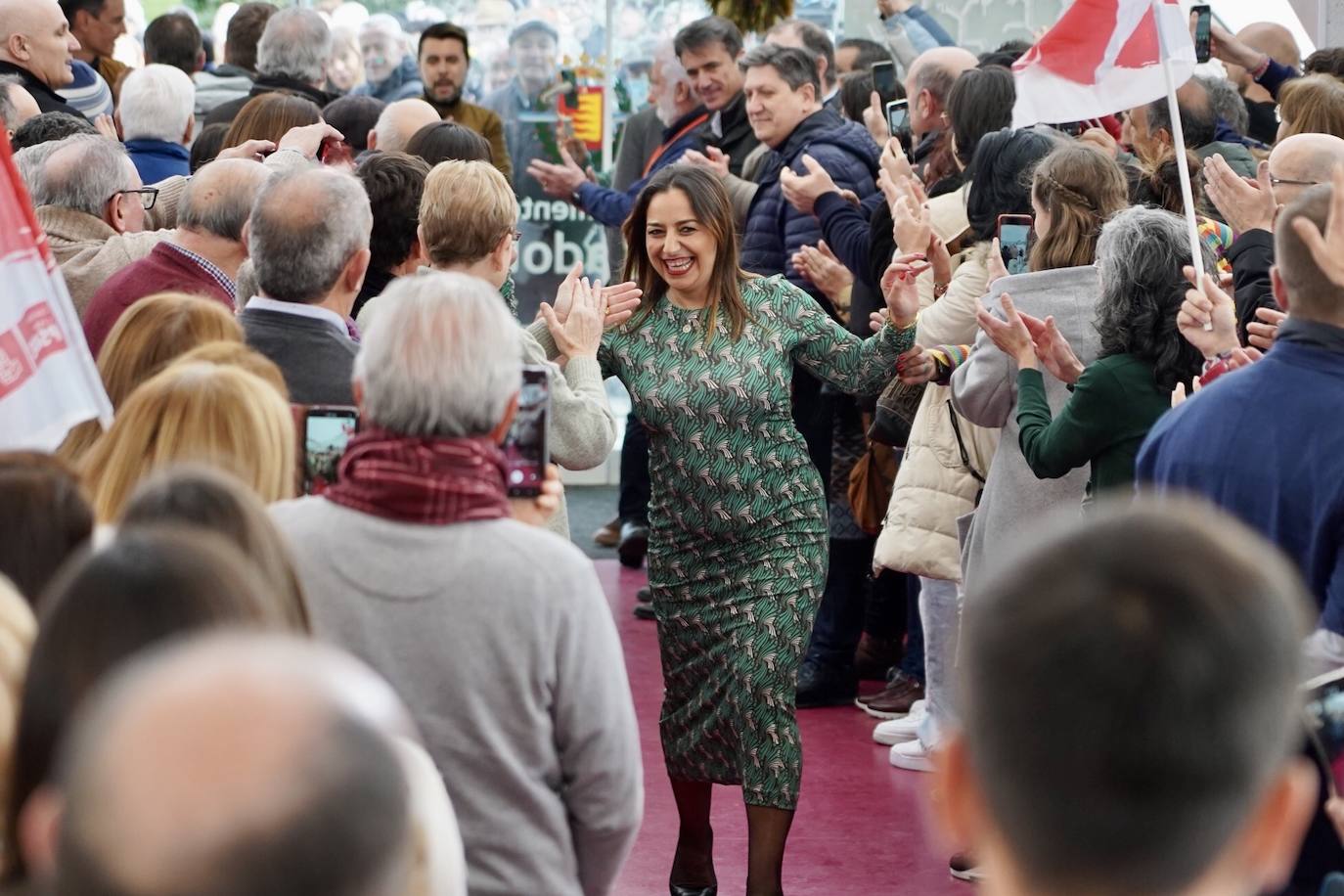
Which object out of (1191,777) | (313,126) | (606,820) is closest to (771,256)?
(313,126)

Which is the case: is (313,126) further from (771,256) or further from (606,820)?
(606,820)

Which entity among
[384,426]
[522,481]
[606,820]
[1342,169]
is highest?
[1342,169]

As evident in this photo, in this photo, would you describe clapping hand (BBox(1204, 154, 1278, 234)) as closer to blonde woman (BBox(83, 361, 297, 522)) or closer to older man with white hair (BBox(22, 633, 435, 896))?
blonde woman (BBox(83, 361, 297, 522))

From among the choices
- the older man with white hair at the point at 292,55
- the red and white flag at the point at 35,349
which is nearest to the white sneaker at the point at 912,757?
the red and white flag at the point at 35,349

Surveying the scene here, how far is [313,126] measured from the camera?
5.81 metres

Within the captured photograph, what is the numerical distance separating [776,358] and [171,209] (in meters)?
2.26

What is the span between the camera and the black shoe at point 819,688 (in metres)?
6.61

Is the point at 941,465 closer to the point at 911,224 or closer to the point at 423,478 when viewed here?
the point at 911,224

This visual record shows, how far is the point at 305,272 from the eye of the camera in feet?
12.5

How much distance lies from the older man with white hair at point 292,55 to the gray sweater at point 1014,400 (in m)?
3.75

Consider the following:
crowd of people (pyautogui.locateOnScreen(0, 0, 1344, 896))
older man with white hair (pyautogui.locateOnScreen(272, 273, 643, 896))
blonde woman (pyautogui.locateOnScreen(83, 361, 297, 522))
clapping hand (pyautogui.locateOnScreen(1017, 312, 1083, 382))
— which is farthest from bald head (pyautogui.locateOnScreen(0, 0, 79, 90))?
older man with white hair (pyautogui.locateOnScreen(272, 273, 643, 896))

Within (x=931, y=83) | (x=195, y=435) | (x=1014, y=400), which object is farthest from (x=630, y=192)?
(x=195, y=435)

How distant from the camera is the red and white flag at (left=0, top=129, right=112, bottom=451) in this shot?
9.62 feet

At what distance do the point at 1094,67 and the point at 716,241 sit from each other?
119 cm
